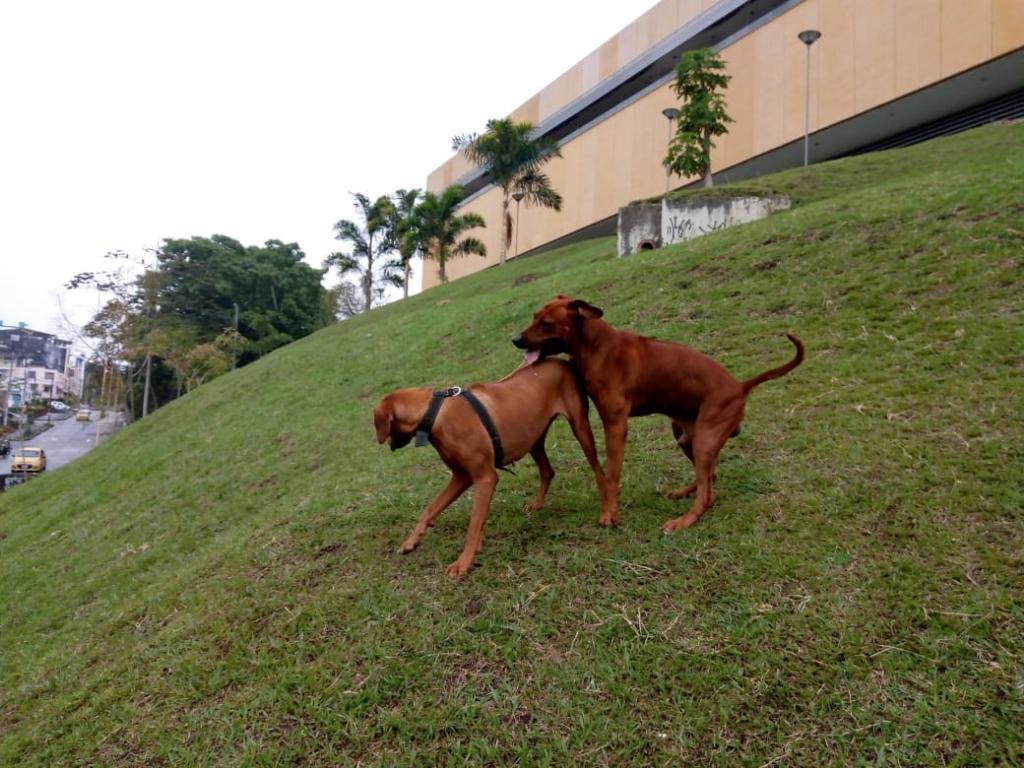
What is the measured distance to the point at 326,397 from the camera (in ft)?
41.8

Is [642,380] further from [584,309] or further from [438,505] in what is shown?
[438,505]

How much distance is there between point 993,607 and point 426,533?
140 inches

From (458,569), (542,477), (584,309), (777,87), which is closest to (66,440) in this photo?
(777,87)

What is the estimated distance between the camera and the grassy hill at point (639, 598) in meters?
2.95

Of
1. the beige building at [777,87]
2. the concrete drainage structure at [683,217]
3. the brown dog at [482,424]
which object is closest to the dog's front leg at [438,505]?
the brown dog at [482,424]

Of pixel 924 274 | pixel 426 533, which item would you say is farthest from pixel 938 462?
pixel 924 274

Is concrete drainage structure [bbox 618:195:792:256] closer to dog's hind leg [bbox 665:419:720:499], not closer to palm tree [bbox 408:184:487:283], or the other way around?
dog's hind leg [bbox 665:419:720:499]

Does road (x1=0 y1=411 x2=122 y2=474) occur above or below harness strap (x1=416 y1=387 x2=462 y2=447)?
below

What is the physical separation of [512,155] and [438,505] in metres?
33.2

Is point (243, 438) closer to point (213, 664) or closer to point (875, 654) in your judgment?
point (213, 664)

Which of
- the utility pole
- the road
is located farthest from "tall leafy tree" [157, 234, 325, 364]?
the road

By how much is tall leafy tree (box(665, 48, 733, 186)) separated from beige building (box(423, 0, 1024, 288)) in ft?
22.8

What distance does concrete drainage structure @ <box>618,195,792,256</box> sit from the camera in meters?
15.6

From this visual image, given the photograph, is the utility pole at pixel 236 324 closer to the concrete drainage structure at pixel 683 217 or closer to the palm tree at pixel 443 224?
the palm tree at pixel 443 224
